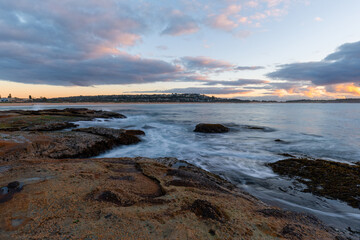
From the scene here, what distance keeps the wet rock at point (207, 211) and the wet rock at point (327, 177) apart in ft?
13.8

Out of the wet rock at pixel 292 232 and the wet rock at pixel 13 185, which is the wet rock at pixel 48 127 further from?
the wet rock at pixel 292 232

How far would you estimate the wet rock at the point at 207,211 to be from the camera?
3.22 m

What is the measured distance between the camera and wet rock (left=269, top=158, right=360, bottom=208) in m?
5.50

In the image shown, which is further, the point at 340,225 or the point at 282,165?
the point at 282,165

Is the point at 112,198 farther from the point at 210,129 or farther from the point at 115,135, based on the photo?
the point at 210,129

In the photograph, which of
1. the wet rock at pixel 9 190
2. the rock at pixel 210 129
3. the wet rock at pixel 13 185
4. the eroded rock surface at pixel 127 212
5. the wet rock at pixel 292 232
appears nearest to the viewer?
the eroded rock surface at pixel 127 212

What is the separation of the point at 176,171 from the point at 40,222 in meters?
3.88

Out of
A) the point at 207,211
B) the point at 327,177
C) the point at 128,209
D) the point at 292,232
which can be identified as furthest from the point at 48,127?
the point at 327,177

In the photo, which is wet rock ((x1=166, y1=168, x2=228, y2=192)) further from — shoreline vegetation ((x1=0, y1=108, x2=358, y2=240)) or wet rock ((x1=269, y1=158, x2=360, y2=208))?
wet rock ((x1=269, y1=158, x2=360, y2=208))

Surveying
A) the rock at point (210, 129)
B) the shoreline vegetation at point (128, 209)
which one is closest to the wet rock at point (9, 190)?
the shoreline vegetation at point (128, 209)

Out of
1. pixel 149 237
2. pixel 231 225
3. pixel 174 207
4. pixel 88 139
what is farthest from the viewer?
pixel 88 139

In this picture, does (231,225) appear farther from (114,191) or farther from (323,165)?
(323,165)

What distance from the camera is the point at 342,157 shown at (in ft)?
33.4

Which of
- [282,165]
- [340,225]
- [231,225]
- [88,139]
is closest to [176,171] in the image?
[231,225]
